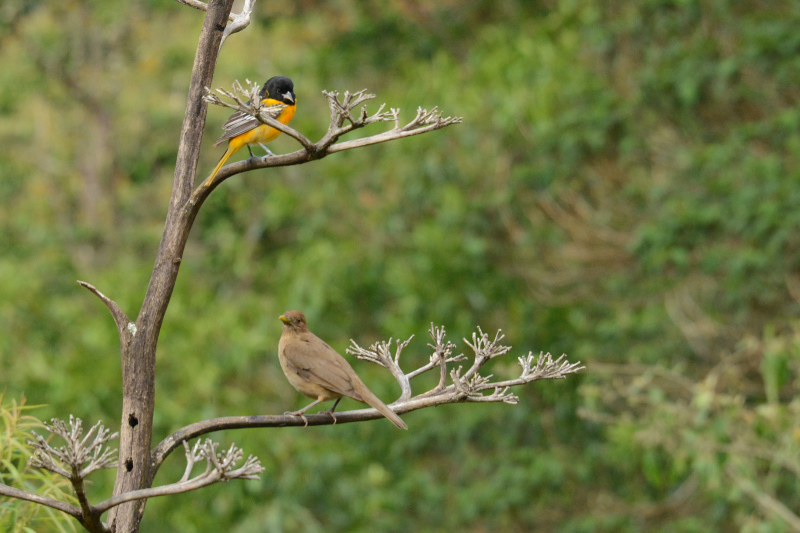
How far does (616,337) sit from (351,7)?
4644 mm

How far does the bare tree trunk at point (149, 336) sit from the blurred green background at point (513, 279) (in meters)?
4.33

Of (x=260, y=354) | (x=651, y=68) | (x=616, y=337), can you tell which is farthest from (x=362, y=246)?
(x=651, y=68)

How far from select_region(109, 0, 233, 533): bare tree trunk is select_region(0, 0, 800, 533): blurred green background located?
14.2 ft

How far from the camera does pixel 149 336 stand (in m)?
1.95

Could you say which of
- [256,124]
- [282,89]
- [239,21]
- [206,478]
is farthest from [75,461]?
[282,89]

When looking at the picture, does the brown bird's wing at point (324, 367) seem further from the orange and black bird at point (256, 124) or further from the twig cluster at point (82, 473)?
the twig cluster at point (82, 473)

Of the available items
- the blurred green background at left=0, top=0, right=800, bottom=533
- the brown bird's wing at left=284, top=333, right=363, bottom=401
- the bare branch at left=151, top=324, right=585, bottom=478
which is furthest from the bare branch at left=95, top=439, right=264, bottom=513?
the blurred green background at left=0, top=0, right=800, bottom=533

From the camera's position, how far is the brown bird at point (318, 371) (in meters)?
2.81

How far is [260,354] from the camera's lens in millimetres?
7488

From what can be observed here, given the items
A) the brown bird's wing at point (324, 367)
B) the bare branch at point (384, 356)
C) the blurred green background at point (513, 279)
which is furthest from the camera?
the blurred green background at point (513, 279)

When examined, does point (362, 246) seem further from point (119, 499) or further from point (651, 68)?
point (119, 499)

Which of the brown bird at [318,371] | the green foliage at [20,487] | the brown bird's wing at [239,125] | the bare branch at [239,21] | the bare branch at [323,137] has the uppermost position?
the bare branch at [239,21]

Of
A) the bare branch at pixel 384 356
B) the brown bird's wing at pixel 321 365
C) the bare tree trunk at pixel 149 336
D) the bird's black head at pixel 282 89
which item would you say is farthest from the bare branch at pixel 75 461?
the bird's black head at pixel 282 89

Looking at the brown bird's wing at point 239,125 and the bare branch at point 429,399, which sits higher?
the brown bird's wing at point 239,125
